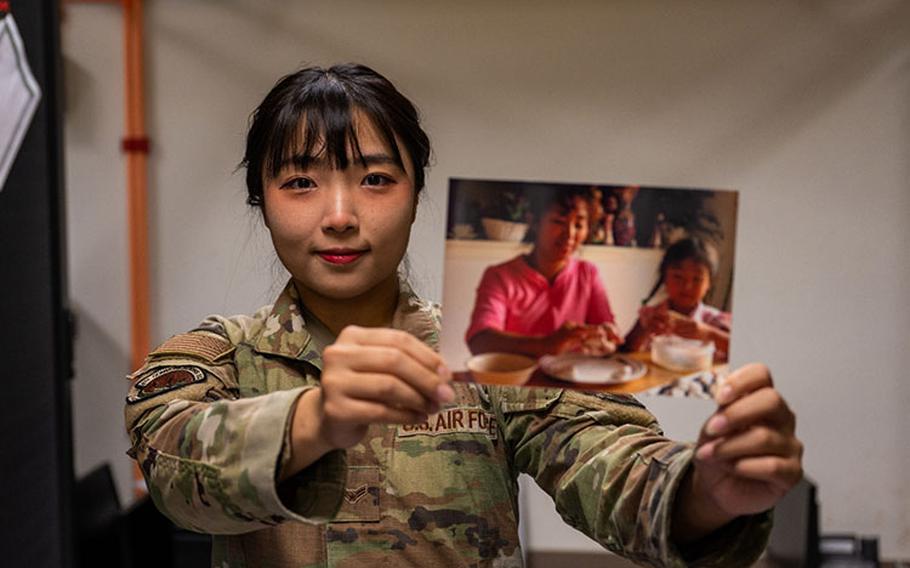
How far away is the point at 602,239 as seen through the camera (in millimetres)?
758

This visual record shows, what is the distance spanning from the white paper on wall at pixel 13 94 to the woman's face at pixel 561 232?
100 cm

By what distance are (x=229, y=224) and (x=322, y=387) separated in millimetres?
916

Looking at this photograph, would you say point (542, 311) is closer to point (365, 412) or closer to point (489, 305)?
point (489, 305)

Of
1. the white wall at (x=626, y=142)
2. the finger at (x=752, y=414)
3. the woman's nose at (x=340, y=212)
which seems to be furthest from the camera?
the white wall at (x=626, y=142)

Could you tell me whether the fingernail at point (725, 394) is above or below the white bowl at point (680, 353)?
below

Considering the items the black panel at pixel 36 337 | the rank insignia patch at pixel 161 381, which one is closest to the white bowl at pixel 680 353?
the rank insignia patch at pixel 161 381

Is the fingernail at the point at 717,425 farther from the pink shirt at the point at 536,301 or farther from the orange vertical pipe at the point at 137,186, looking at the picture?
the orange vertical pipe at the point at 137,186

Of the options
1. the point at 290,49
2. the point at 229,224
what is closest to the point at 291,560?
the point at 229,224

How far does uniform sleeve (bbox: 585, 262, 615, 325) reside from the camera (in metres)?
0.76

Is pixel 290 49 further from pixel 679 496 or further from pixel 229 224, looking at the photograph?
pixel 679 496

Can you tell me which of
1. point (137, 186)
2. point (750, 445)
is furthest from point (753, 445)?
point (137, 186)

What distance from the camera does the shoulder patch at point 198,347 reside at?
91 cm

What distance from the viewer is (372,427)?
93cm

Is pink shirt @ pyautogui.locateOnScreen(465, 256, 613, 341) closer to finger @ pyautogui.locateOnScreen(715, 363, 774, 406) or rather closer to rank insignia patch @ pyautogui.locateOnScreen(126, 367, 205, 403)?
finger @ pyautogui.locateOnScreen(715, 363, 774, 406)
